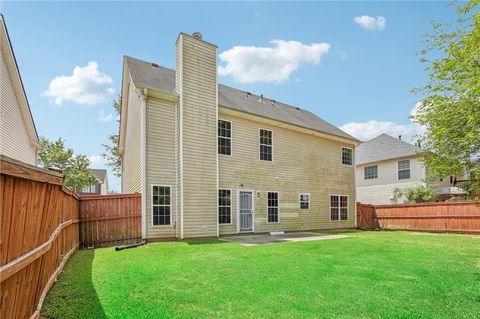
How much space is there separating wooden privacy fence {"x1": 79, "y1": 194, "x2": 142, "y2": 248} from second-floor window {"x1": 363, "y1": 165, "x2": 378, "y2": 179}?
65.7ft

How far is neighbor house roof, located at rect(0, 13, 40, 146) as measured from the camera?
9070mm

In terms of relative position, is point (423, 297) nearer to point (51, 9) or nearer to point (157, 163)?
point (157, 163)

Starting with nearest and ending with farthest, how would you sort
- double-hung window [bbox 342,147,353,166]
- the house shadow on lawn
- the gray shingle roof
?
the house shadow on lawn → the gray shingle roof → double-hung window [bbox 342,147,353,166]

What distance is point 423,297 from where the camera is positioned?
4340 millimetres

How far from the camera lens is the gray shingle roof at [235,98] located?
11.9 m

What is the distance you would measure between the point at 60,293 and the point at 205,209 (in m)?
7.16

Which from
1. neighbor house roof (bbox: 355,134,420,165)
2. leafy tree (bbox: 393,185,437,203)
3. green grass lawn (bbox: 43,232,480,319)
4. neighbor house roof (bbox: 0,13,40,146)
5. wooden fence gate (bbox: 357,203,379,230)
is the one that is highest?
neighbor house roof (bbox: 0,13,40,146)

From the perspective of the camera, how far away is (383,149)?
80.0ft

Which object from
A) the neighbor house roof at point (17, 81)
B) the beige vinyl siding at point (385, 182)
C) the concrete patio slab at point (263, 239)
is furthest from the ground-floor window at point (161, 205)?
the beige vinyl siding at point (385, 182)

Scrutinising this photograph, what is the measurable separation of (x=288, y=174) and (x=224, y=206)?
4.03 meters

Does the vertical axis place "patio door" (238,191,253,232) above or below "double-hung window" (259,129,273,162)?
below

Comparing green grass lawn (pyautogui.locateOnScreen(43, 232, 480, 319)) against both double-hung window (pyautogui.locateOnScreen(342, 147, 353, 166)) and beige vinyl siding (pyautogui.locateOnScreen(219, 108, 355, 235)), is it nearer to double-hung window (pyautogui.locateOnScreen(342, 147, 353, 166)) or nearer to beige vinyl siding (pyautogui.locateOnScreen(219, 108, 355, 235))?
beige vinyl siding (pyautogui.locateOnScreen(219, 108, 355, 235))

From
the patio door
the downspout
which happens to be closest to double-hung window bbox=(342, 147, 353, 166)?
the patio door

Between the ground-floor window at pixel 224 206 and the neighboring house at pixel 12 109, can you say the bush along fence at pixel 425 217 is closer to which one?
the ground-floor window at pixel 224 206
